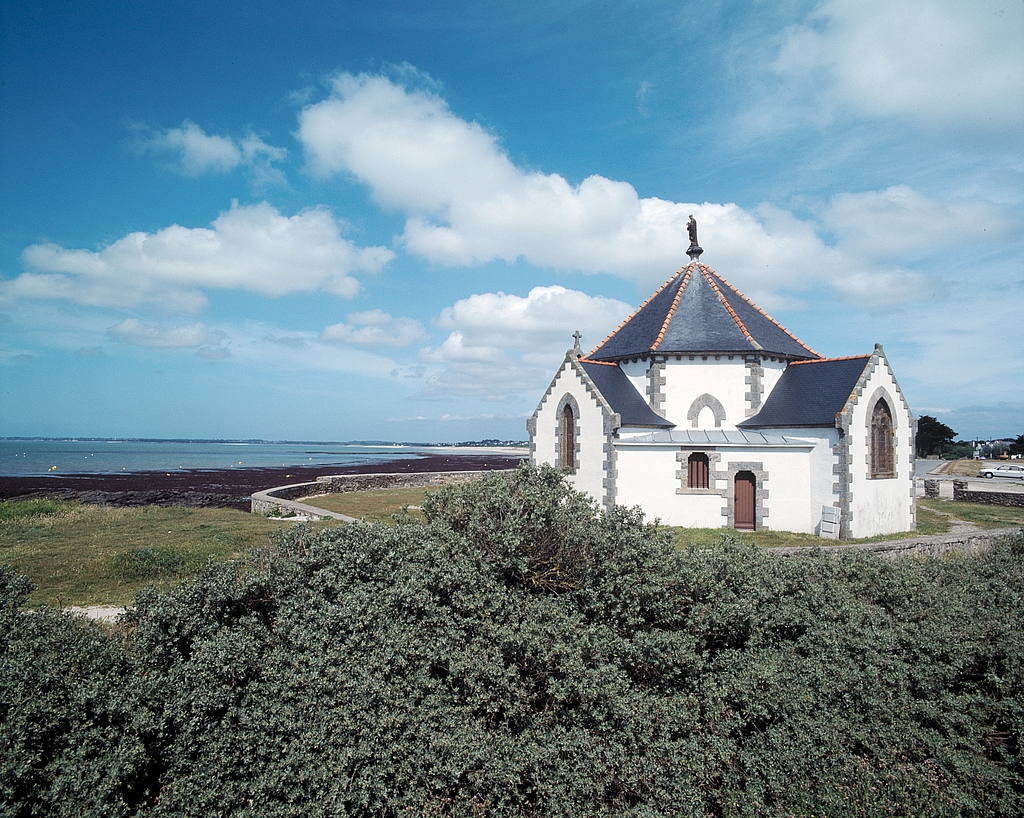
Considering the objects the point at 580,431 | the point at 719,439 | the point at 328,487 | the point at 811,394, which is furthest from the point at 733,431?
the point at 328,487

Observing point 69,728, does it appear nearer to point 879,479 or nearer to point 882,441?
point 879,479

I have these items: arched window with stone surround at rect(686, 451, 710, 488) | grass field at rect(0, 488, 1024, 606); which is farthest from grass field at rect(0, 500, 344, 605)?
arched window with stone surround at rect(686, 451, 710, 488)

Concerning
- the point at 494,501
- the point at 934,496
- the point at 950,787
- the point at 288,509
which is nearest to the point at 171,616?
the point at 494,501

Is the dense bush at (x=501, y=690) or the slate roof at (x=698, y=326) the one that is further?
the slate roof at (x=698, y=326)

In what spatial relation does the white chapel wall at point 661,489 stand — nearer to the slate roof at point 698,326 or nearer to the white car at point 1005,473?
the slate roof at point 698,326

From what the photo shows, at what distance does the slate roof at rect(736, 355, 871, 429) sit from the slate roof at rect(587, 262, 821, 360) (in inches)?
50.6

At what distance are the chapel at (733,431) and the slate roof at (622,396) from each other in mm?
56

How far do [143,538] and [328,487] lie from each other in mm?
14532

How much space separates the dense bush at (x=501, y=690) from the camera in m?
6.03

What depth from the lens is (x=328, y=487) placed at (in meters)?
31.5

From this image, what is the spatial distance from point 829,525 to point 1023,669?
12.1 meters

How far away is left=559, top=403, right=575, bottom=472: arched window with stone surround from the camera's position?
72.9 feet

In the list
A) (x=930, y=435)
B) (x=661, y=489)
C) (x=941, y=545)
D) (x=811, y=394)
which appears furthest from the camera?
(x=930, y=435)

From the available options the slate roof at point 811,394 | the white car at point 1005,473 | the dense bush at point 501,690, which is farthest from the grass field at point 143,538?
the white car at point 1005,473
